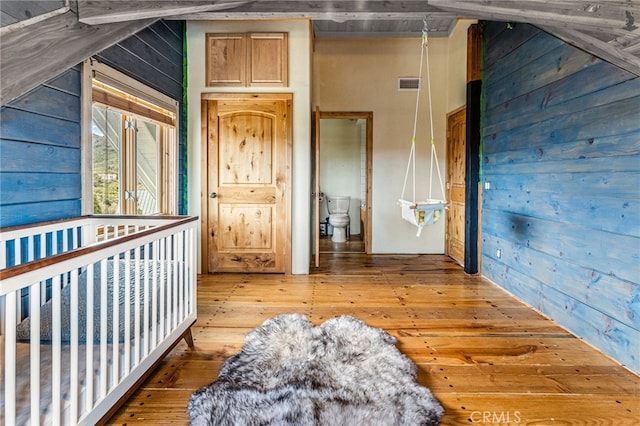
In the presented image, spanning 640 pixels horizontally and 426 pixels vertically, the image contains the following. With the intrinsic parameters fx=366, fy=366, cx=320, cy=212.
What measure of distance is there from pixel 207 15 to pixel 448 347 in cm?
268

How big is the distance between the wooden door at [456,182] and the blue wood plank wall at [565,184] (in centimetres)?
77

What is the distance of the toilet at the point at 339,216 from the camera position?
6.13m

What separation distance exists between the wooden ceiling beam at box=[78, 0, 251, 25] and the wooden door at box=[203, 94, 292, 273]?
1.75m

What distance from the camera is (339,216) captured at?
6129mm

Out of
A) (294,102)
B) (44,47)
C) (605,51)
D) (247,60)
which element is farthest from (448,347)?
(247,60)

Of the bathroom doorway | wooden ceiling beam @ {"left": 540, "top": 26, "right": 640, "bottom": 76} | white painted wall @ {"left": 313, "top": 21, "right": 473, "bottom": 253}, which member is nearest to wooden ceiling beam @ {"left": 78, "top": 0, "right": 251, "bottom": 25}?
wooden ceiling beam @ {"left": 540, "top": 26, "right": 640, "bottom": 76}

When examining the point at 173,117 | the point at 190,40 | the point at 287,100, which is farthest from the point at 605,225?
the point at 190,40

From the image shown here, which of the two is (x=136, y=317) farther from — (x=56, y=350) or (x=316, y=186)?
(x=316, y=186)

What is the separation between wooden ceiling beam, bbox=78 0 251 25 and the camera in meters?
1.88

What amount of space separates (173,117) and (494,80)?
3259 millimetres

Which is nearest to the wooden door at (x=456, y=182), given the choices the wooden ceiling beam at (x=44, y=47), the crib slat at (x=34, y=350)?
the wooden ceiling beam at (x=44, y=47)

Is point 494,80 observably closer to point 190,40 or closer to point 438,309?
point 438,309

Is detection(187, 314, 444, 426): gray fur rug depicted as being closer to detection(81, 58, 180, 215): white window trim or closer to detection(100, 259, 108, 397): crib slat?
detection(100, 259, 108, 397): crib slat

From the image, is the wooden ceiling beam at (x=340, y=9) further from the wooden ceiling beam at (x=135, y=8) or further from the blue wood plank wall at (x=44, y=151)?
the blue wood plank wall at (x=44, y=151)
